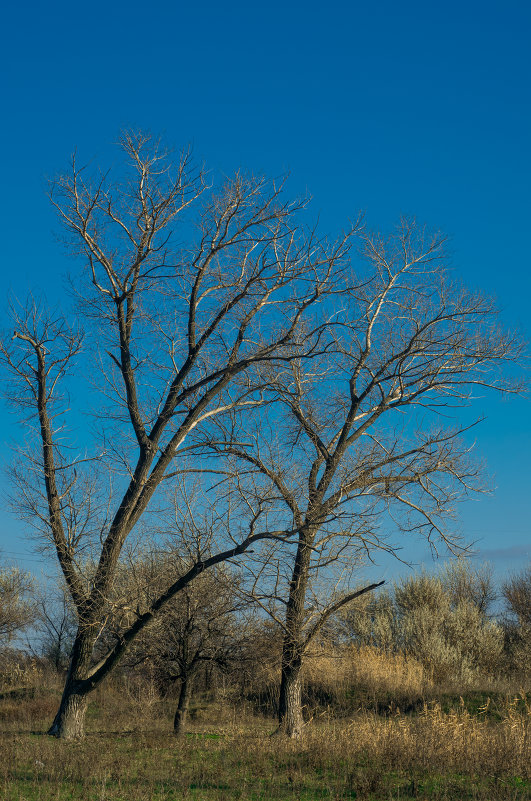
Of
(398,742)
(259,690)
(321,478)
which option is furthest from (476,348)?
(259,690)

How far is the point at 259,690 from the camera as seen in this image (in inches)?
910

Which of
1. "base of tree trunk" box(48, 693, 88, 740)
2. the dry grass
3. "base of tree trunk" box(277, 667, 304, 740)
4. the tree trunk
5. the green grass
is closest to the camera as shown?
the green grass

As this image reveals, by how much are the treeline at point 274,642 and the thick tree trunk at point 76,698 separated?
736 mm

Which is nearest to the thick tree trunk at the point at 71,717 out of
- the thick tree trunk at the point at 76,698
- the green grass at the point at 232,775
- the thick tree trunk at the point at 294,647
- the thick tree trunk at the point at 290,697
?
the thick tree trunk at the point at 76,698

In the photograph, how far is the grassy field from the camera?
376 inches

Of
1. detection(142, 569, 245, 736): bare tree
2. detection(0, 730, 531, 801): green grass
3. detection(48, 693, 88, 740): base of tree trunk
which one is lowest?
detection(0, 730, 531, 801): green grass

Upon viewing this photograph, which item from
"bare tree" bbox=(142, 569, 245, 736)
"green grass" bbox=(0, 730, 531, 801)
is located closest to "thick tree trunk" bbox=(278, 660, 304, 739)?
"bare tree" bbox=(142, 569, 245, 736)

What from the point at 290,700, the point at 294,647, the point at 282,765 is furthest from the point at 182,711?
the point at 282,765

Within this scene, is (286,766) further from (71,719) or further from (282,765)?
(71,719)

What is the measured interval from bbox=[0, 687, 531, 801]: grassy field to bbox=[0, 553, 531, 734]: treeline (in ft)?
8.52

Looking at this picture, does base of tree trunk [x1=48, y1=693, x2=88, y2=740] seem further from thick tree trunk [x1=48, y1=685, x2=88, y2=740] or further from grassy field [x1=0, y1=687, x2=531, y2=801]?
grassy field [x1=0, y1=687, x2=531, y2=801]

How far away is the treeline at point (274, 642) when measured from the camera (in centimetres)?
1698

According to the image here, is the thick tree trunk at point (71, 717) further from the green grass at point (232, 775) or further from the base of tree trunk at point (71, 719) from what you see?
the green grass at point (232, 775)

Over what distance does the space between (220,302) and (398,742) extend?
10.6 meters
